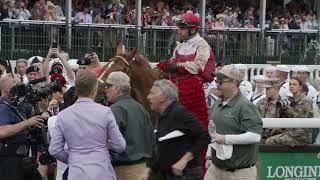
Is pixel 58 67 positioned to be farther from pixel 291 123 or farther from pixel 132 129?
pixel 132 129

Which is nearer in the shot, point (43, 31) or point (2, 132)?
point (2, 132)

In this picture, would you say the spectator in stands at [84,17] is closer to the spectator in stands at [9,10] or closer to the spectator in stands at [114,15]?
the spectator in stands at [114,15]

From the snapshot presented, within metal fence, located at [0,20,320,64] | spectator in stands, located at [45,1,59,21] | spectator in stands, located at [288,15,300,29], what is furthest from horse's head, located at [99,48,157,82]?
spectator in stands, located at [288,15,300,29]

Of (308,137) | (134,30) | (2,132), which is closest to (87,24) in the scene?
(134,30)

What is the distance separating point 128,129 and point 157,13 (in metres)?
18.2

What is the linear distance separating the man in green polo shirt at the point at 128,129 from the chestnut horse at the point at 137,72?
1271 millimetres

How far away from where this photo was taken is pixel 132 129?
823 cm

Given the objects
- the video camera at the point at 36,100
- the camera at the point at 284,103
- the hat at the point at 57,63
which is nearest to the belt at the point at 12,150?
the video camera at the point at 36,100

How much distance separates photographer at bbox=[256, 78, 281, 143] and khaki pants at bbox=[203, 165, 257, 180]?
5.76ft

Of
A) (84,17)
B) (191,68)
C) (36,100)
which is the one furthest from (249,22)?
(36,100)

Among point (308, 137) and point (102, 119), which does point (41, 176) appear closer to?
point (102, 119)

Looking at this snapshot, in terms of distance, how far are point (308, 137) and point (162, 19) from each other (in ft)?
52.0

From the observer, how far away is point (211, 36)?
2434cm

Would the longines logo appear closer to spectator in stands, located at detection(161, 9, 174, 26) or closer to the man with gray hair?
the man with gray hair
